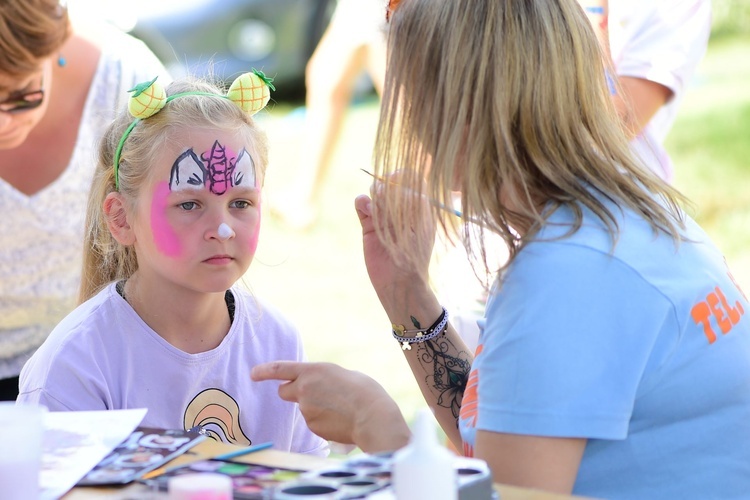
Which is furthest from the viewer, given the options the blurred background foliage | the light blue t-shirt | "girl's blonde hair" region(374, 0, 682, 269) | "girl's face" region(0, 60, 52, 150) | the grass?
the blurred background foliage

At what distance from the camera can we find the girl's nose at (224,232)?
198 centimetres

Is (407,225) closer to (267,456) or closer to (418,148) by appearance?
(418,148)

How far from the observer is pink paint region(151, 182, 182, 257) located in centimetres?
202

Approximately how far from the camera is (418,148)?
1.55 metres

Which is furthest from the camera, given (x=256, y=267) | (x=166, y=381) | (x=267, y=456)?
(x=256, y=267)

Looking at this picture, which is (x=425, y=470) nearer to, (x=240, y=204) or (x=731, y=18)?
(x=240, y=204)

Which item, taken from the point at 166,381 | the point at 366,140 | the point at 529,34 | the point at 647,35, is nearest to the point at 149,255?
the point at 166,381

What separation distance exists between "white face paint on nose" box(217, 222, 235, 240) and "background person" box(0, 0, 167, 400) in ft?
2.00

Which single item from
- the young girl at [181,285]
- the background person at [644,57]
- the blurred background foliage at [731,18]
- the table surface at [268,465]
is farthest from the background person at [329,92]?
the blurred background foliage at [731,18]

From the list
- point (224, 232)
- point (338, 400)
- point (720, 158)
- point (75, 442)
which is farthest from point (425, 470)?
A: point (720, 158)

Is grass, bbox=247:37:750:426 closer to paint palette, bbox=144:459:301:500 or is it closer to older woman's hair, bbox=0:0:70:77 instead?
older woman's hair, bbox=0:0:70:77

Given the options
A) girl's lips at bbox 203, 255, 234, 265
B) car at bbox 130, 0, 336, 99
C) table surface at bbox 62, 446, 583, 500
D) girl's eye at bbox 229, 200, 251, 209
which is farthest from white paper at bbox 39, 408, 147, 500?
car at bbox 130, 0, 336, 99

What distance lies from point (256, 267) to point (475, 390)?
4.49 meters

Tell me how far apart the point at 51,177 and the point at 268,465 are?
1324 mm
